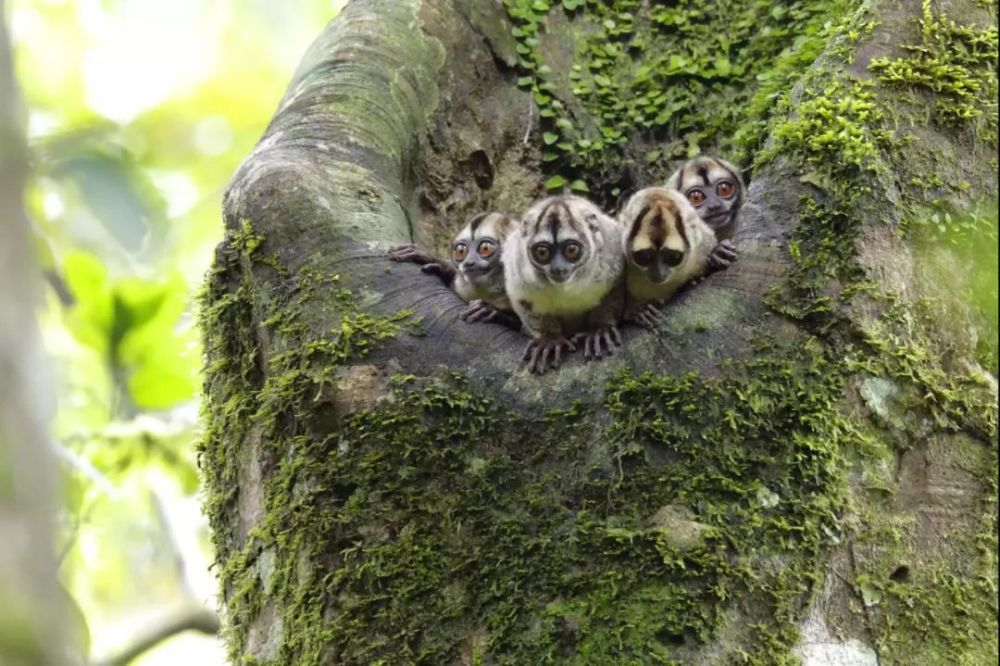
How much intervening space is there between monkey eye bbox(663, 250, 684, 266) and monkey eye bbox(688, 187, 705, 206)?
809 mm

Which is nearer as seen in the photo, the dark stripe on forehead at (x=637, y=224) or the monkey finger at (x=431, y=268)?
the monkey finger at (x=431, y=268)

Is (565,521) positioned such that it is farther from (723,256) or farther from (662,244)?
(662,244)

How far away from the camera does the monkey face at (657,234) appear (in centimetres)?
542

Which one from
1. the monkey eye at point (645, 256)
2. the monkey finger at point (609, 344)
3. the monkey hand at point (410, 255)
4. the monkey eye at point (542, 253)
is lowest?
the monkey finger at point (609, 344)

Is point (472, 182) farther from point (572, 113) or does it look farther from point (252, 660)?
point (252, 660)

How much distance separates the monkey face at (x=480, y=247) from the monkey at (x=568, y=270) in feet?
1.81

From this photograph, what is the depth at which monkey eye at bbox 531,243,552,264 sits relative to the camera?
5.67 m

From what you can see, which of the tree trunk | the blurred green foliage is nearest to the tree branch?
the blurred green foliage

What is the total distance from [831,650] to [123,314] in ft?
15.1

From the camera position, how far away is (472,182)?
6965mm

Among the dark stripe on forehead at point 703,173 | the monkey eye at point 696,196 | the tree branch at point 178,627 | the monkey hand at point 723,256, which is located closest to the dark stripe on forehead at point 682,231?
the monkey hand at point 723,256

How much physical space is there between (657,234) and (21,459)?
13.4 ft

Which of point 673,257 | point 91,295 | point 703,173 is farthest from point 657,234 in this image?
point 91,295

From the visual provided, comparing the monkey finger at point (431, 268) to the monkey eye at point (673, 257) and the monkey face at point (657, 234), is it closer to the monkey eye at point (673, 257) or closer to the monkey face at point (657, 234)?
the monkey face at point (657, 234)
